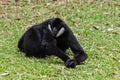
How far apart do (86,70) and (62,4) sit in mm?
5590

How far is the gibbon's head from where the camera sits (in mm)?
7406

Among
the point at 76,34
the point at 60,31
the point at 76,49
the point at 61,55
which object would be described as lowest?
the point at 76,34

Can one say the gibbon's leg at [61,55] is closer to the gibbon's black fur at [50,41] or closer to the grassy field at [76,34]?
the gibbon's black fur at [50,41]

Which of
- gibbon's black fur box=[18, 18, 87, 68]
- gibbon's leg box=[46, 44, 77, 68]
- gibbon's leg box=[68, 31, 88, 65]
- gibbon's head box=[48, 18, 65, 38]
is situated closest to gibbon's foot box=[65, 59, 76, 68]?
gibbon's leg box=[46, 44, 77, 68]

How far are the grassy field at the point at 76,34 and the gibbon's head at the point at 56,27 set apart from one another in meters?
0.55

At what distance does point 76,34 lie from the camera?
9.66 meters

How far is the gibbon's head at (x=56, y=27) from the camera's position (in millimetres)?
7406

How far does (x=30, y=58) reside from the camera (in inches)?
295

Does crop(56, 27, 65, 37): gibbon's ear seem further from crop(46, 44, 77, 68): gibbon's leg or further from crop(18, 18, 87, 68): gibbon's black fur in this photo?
crop(46, 44, 77, 68): gibbon's leg

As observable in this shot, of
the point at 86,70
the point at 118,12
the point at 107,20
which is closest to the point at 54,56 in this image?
the point at 86,70

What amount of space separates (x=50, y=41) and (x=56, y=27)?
13.6 inches

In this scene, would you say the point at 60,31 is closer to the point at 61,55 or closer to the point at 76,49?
the point at 76,49

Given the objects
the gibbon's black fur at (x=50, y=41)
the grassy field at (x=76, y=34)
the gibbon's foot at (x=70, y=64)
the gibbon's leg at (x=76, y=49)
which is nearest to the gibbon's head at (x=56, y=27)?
the gibbon's black fur at (x=50, y=41)

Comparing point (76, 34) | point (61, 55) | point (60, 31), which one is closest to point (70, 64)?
point (61, 55)
